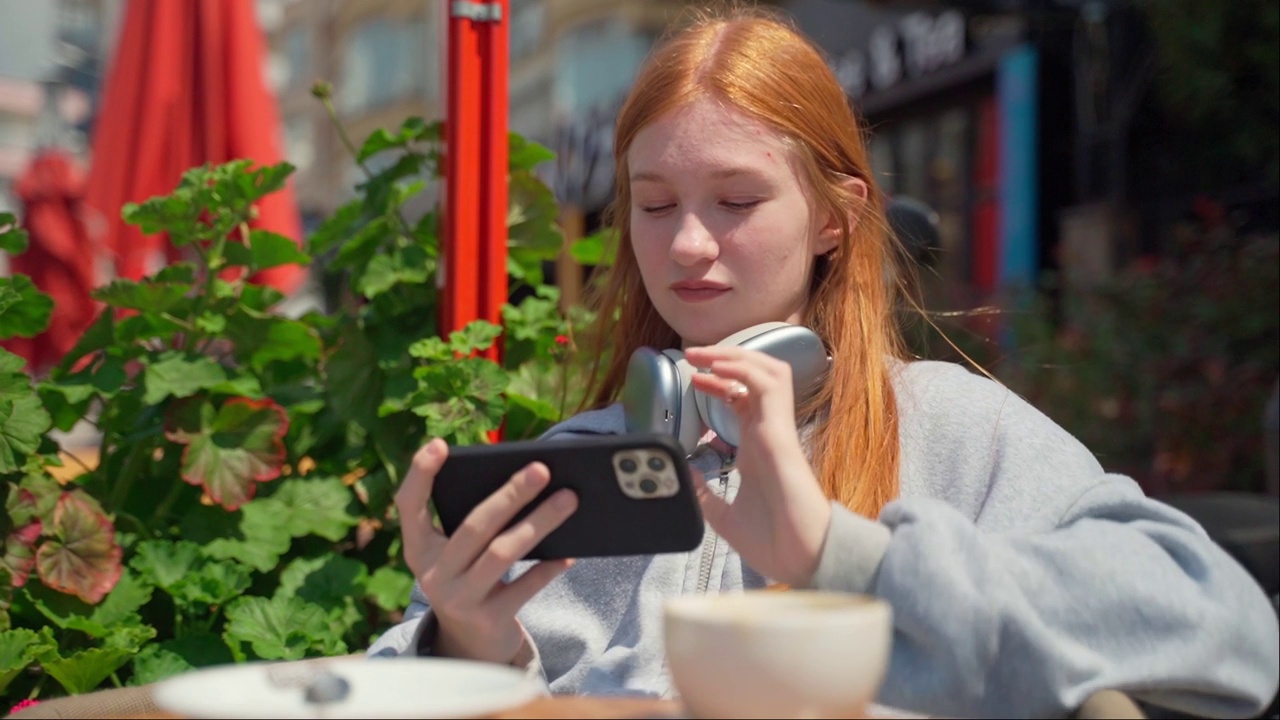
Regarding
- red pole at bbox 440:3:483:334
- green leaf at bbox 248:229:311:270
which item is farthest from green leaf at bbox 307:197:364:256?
red pole at bbox 440:3:483:334

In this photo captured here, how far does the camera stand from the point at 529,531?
4.15ft

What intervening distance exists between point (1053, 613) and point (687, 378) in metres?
0.61

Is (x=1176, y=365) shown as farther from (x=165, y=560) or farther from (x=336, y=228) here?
(x=165, y=560)

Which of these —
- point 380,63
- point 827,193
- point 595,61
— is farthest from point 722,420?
point 380,63

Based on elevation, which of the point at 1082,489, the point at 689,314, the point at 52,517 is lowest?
the point at 52,517

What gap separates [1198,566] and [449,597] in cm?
72

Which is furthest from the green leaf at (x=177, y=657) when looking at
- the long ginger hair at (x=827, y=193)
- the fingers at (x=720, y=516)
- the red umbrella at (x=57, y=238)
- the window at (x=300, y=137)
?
the window at (x=300, y=137)

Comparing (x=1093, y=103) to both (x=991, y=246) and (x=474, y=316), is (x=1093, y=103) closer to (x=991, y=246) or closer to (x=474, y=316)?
(x=991, y=246)

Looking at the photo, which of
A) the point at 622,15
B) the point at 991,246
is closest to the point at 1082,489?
the point at 991,246

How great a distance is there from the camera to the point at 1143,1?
21.7 feet

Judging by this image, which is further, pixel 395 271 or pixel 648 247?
pixel 395 271

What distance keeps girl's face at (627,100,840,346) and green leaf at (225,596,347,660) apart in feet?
2.45

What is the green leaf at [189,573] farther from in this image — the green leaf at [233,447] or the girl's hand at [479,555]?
the girl's hand at [479,555]

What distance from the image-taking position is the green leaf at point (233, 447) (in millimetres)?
2207
